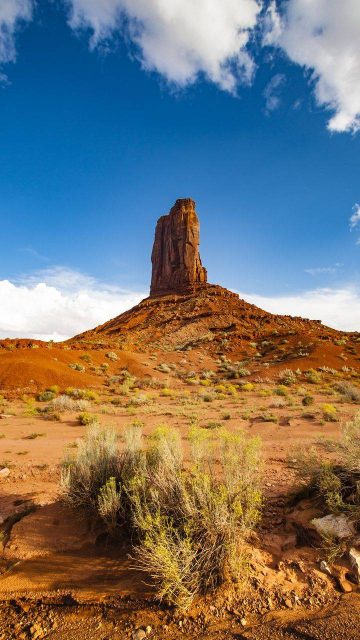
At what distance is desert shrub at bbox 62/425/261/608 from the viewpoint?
3.59 m

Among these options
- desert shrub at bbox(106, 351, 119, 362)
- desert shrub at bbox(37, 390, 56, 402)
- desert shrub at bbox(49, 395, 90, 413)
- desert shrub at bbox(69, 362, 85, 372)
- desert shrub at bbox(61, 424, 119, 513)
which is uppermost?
desert shrub at bbox(106, 351, 119, 362)

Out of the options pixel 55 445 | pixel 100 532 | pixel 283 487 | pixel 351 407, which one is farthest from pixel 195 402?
pixel 100 532

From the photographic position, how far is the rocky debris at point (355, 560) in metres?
3.88

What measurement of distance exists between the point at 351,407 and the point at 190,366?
2032 cm

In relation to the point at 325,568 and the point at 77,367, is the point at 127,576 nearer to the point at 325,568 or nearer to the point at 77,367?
the point at 325,568

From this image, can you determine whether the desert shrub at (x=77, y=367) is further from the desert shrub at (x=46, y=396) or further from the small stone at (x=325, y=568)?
the small stone at (x=325, y=568)

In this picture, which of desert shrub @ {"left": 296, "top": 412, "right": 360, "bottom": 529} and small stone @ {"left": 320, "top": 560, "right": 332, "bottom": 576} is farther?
desert shrub @ {"left": 296, "top": 412, "right": 360, "bottom": 529}

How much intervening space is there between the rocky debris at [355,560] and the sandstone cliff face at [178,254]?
63.1m

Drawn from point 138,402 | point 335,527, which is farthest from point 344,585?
point 138,402

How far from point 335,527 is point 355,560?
1.33 ft

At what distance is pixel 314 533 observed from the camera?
4484 millimetres

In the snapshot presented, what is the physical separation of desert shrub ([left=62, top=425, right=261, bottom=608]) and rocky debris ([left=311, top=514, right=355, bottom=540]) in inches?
33.2

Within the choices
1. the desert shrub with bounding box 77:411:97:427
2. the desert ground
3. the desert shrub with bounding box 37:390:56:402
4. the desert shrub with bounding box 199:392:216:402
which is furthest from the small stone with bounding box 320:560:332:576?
the desert shrub with bounding box 37:390:56:402

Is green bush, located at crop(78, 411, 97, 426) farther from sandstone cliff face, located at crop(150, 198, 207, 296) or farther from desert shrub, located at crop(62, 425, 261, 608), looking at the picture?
sandstone cliff face, located at crop(150, 198, 207, 296)
